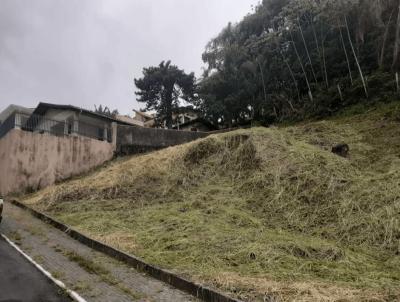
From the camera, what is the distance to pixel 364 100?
69.6 ft

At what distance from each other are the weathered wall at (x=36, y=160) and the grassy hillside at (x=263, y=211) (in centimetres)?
228

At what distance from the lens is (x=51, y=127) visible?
16.4m

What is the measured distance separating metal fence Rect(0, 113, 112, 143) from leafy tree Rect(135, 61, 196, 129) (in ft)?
44.5

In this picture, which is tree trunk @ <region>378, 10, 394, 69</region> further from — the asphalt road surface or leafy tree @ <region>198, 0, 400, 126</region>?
the asphalt road surface

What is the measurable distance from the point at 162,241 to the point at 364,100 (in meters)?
17.4

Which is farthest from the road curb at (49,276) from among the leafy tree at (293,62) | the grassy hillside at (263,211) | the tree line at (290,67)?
the leafy tree at (293,62)

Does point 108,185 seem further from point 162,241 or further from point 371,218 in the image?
point 371,218

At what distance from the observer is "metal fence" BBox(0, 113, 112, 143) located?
15586 millimetres

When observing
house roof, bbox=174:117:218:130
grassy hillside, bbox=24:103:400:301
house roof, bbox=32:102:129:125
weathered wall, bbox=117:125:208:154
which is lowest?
grassy hillside, bbox=24:103:400:301

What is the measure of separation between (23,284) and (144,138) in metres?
14.9

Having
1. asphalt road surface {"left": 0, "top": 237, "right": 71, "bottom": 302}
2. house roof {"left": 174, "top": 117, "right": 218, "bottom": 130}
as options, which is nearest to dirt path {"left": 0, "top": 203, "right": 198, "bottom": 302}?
asphalt road surface {"left": 0, "top": 237, "right": 71, "bottom": 302}

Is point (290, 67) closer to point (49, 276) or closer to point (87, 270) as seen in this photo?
point (87, 270)

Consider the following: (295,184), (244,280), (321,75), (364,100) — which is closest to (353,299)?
(244,280)

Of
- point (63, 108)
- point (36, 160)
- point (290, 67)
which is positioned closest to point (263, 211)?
point (36, 160)
